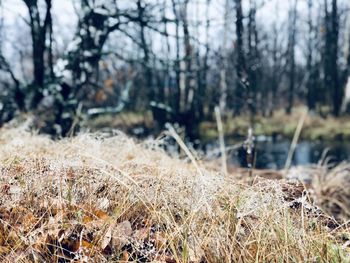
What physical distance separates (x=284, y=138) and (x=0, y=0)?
1097cm

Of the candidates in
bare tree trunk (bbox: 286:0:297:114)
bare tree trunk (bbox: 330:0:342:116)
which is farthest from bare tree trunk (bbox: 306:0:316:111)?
bare tree trunk (bbox: 330:0:342:116)

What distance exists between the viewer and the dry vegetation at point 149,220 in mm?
1610

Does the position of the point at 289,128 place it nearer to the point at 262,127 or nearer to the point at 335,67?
the point at 262,127

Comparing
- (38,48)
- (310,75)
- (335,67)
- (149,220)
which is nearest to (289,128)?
(335,67)

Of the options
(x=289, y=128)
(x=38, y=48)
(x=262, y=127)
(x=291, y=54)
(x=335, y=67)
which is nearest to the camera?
(x=38, y=48)

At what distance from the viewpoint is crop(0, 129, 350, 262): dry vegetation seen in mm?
1610

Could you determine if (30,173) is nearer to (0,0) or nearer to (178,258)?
(178,258)

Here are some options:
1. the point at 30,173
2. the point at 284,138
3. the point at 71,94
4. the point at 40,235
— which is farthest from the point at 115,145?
the point at 284,138

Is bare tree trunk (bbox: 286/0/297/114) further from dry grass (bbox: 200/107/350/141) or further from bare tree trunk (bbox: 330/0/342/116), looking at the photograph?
dry grass (bbox: 200/107/350/141)

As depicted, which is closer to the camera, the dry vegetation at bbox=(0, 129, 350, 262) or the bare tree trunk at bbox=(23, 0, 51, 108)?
the dry vegetation at bbox=(0, 129, 350, 262)

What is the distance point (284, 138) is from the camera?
15.0m

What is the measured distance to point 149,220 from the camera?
1.81m

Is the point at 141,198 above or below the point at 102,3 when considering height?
below

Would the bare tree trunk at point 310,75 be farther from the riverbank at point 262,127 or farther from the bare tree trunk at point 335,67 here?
the riverbank at point 262,127
